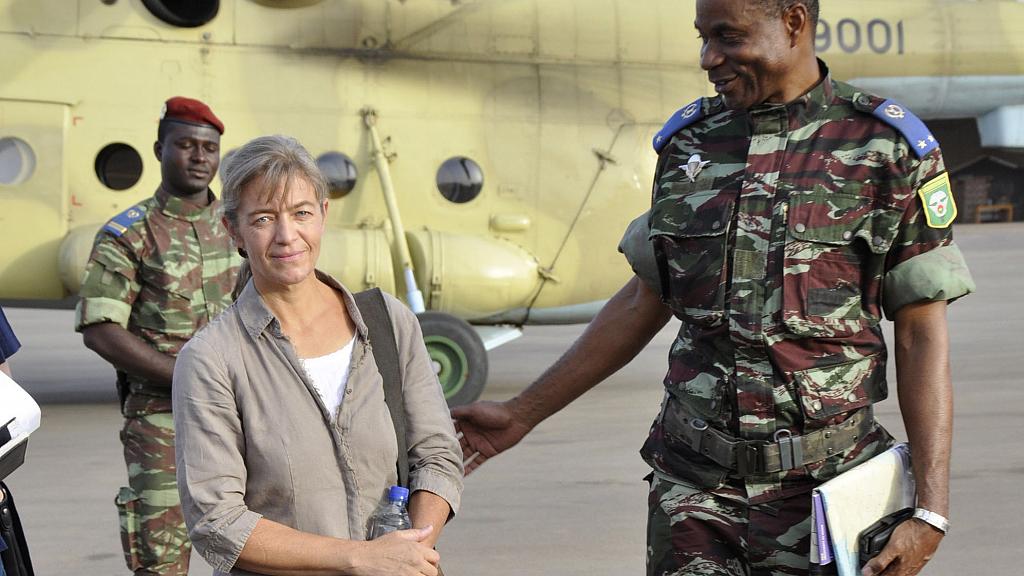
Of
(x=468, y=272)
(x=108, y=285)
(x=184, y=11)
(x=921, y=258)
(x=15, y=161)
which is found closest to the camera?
(x=921, y=258)

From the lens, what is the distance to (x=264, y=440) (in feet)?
7.23

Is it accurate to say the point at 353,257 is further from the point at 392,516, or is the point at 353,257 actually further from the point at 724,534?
the point at 392,516

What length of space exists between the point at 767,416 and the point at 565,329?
43.8 feet

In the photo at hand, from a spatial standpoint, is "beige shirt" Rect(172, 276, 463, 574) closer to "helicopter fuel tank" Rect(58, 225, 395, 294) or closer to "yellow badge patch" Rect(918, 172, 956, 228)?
"yellow badge patch" Rect(918, 172, 956, 228)

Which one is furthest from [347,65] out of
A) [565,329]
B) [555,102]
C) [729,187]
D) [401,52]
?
[565,329]

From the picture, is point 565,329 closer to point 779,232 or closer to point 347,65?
point 347,65

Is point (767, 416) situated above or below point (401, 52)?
below

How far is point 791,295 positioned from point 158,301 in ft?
7.89

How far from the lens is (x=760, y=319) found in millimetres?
2535

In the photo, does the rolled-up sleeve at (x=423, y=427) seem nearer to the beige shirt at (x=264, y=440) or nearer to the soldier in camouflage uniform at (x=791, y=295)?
the beige shirt at (x=264, y=440)

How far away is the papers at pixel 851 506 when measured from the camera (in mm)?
2359

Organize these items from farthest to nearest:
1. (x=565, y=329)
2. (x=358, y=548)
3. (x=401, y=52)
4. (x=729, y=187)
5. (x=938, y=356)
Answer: (x=565, y=329) → (x=401, y=52) → (x=729, y=187) → (x=938, y=356) → (x=358, y=548)

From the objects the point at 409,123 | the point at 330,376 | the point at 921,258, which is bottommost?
the point at 330,376

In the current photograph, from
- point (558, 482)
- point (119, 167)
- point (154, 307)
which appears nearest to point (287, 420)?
point (154, 307)
